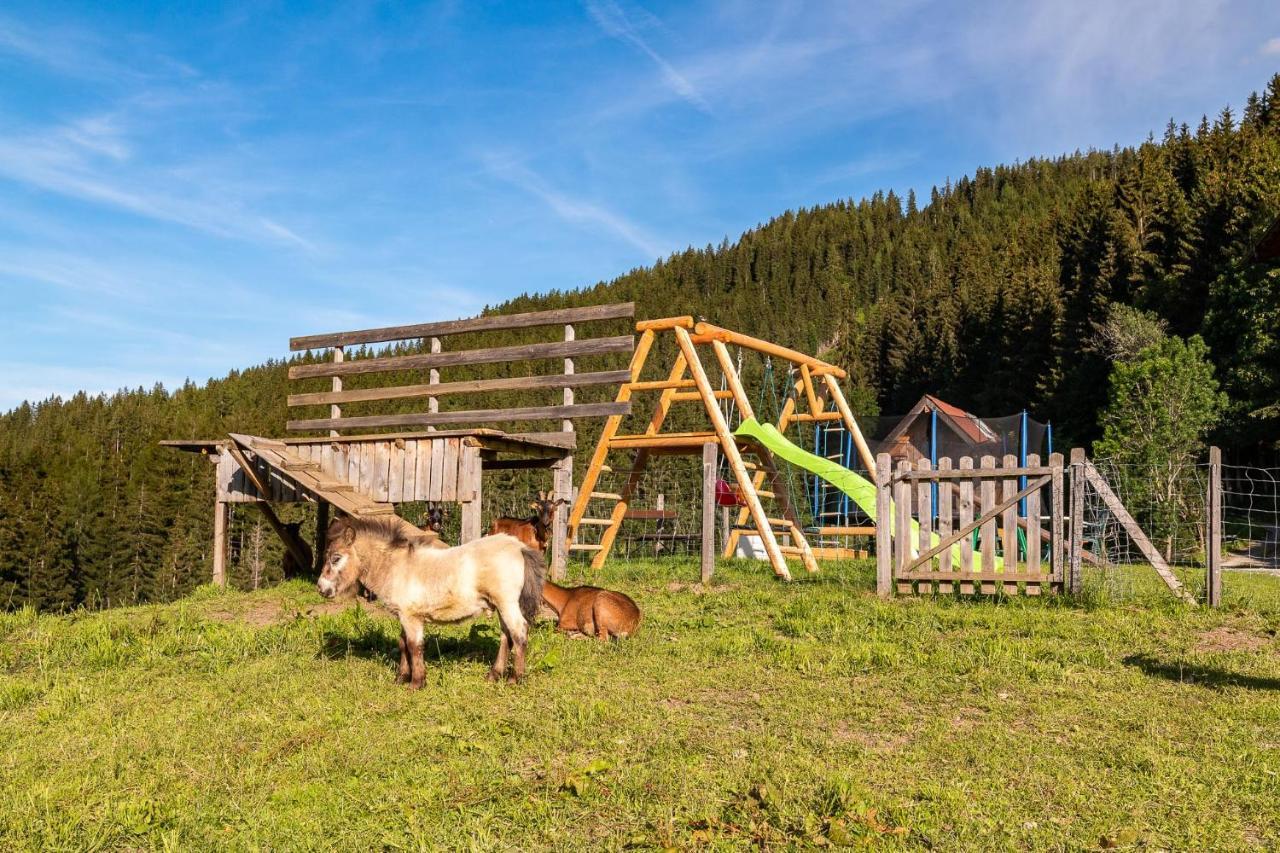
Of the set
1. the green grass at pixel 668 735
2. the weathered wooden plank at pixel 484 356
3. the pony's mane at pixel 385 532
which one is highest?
the weathered wooden plank at pixel 484 356

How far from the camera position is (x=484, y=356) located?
14352 millimetres

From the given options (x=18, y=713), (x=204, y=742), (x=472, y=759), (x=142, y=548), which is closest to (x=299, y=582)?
(x=18, y=713)

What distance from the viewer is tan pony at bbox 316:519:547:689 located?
25.4ft

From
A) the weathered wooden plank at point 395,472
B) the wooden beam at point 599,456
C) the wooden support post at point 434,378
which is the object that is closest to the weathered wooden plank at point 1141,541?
the wooden beam at point 599,456

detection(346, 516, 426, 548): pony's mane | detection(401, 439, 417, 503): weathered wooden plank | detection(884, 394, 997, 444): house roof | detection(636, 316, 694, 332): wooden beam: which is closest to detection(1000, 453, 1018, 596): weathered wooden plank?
detection(636, 316, 694, 332): wooden beam

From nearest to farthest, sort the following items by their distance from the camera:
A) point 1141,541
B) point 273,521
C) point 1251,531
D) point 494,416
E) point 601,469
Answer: point 1141,541 < point 494,416 < point 273,521 < point 601,469 < point 1251,531

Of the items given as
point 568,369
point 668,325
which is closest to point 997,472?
point 568,369

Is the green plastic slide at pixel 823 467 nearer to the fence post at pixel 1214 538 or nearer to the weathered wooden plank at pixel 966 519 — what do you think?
the weathered wooden plank at pixel 966 519

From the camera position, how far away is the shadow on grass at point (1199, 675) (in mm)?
7613

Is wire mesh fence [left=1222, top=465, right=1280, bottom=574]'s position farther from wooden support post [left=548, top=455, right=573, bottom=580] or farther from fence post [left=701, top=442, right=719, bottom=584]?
wooden support post [left=548, top=455, right=573, bottom=580]

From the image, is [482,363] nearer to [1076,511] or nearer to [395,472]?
[395,472]

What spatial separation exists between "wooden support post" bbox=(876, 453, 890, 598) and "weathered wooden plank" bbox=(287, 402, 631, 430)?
3825 millimetres

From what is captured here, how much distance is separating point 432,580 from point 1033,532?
8025mm

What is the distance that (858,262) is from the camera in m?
157
